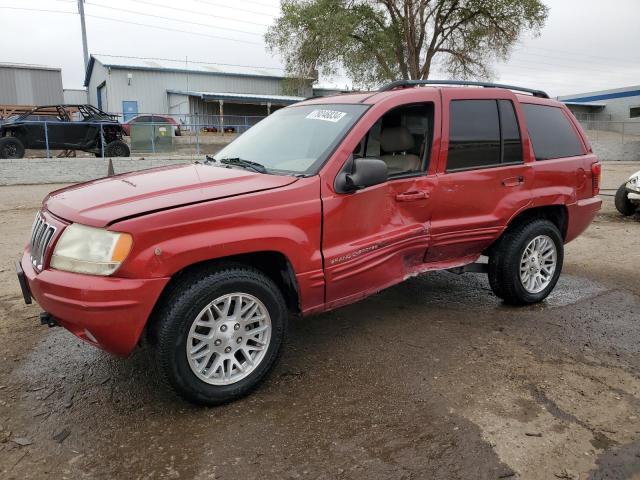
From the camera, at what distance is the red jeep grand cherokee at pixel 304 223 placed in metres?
2.72

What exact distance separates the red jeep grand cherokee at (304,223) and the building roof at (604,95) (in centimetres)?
5035

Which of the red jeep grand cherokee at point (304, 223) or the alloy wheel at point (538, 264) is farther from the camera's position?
the alloy wheel at point (538, 264)

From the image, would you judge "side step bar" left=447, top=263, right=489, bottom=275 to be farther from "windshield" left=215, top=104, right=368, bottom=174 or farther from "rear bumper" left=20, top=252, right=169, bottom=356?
"rear bumper" left=20, top=252, right=169, bottom=356

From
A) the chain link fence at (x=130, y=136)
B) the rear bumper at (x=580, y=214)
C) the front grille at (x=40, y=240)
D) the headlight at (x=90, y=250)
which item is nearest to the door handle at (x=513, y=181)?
the rear bumper at (x=580, y=214)

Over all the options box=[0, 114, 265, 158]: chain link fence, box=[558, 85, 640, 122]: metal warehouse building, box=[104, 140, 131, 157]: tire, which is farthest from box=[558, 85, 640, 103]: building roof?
box=[104, 140, 131, 157]: tire

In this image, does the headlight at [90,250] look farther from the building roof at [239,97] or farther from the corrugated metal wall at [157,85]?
the corrugated metal wall at [157,85]

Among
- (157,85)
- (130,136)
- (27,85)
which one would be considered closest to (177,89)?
(157,85)

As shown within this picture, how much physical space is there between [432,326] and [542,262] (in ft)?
4.15

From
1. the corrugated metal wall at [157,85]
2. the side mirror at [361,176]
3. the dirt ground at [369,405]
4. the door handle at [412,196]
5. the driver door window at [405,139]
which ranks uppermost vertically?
the corrugated metal wall at [157,85]

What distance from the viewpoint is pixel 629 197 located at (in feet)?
29.4

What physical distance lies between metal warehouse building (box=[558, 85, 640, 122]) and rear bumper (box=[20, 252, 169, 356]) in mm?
50231

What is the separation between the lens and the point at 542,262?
467cm

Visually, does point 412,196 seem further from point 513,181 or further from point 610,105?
point 610,105

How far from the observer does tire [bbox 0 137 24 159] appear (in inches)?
528
